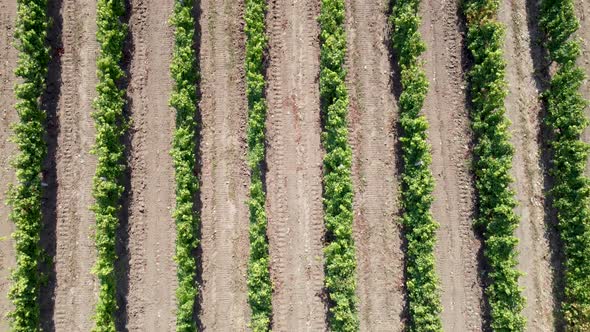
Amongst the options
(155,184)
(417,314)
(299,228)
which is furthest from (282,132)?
(417,314)

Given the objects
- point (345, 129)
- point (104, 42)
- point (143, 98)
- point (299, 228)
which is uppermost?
point (104, 42)

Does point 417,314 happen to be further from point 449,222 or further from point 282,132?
point 282,132

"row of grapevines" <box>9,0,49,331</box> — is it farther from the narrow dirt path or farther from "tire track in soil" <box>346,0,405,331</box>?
"tire track in soil" <box>346,0,405,331</box>

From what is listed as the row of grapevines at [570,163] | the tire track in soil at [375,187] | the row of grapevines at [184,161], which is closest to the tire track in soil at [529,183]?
the row of grapevines at [570,163]

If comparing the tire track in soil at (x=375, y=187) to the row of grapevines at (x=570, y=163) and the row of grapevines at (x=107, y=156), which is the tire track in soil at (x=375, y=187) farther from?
the row of grapevines at (x=107, y=156)

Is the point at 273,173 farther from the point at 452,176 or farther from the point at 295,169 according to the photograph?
the point at 452,176

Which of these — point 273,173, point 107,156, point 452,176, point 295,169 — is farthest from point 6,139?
point 452,176
